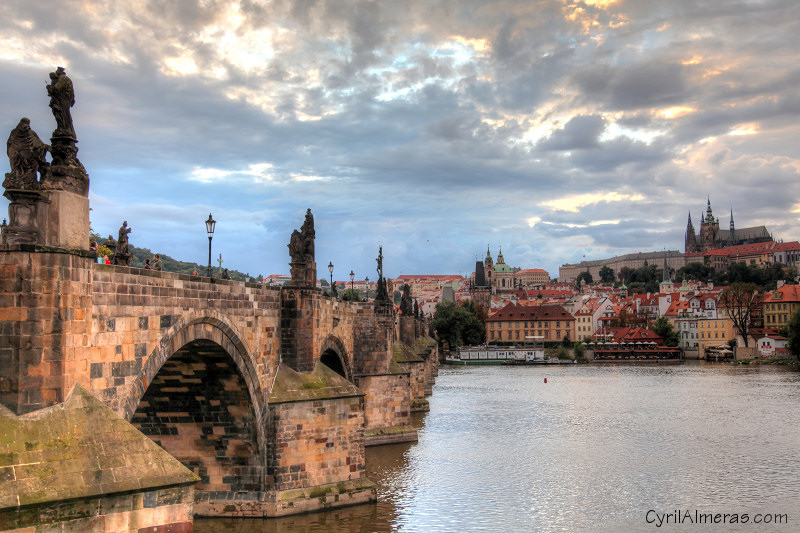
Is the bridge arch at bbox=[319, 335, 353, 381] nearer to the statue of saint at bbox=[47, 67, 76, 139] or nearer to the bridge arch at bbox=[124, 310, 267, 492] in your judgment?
the bridge arch at bbox=[124, 310, 267, 492]

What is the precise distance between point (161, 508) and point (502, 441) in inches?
966

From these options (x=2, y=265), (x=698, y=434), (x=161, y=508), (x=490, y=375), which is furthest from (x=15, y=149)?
(x=490, y=375)

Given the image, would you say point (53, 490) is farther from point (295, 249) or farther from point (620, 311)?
point (620, 311)

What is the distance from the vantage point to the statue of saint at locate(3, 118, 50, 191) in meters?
10.7

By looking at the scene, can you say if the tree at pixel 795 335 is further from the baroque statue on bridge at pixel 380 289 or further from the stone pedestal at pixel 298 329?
the stone pedestal at pixel 298 329

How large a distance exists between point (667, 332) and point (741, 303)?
37.9 feet

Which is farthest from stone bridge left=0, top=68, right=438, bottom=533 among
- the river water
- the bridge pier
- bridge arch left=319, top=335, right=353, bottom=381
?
bridge arch left=319, top=335, right=353, bottom=381

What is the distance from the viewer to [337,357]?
29844 mm

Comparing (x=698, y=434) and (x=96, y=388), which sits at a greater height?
(x=96, y=388)

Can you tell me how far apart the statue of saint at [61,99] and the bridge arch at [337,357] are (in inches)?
669

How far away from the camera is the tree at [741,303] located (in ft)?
340

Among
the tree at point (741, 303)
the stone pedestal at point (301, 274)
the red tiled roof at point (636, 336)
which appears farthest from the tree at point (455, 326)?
the stone pedestal at point (301, 274)

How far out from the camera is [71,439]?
10.4 metres

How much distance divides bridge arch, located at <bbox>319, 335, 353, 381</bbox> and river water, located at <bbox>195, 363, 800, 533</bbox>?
3.38 metres
